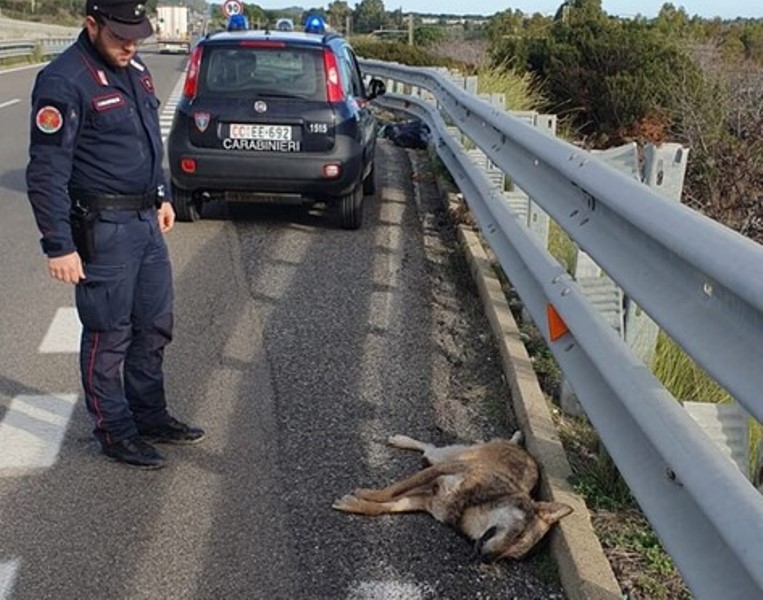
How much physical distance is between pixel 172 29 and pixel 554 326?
221ft

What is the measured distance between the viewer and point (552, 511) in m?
3.36

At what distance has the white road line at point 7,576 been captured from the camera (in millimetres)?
3209

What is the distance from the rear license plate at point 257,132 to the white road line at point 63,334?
2.59m

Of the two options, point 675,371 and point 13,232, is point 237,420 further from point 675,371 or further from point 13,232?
point 13,232

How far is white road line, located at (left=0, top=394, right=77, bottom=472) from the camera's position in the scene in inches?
164

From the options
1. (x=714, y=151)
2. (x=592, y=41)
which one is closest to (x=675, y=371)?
(x=714, y=151)

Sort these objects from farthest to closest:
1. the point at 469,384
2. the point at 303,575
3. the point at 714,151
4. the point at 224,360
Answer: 1. the point at 714,151
2. the point at 224,360
3. the point at 469,384
4. the point at 303,575

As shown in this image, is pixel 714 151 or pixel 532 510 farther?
pixel 714 151

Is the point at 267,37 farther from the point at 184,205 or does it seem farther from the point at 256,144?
the point at 184,205

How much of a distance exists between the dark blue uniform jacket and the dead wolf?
60.1 inches

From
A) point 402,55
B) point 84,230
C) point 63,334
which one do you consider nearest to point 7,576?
point 84,230

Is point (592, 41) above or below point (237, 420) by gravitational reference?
above

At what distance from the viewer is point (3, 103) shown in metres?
20.8

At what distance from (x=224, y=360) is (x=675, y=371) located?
236 centimetres
